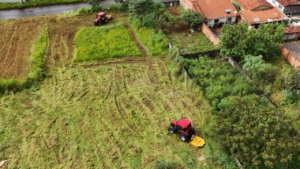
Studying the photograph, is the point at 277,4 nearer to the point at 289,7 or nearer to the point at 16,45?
the point at 289,7

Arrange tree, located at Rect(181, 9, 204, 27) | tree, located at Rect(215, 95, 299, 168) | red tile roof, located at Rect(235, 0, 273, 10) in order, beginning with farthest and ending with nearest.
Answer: red tile roof, located at Rect(235, 0, 273, 10) → tree, located at Rect(181, 9, 204, 27) → tree, located at Rect(215, 95, 299, 168)

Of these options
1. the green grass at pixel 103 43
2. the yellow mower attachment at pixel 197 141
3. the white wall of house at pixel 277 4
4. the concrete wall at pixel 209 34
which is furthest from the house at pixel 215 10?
the yellow mower attachment at pixel 197 141

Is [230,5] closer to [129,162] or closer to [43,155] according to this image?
[129,162]

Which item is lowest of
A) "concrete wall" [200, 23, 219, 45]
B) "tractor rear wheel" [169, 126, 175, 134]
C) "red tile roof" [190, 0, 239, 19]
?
"tractor rear wheel" [169, 126, 175, 134]

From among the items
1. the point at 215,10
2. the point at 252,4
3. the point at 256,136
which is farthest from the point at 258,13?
the point at 256,136

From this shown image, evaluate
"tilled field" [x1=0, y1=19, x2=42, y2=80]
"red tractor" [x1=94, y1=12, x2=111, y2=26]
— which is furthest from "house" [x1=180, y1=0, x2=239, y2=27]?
"tilled field" [x1=0, y1=19, x2=42, y2=80]

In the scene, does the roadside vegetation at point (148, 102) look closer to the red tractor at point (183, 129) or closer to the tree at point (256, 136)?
the tree at point (256, 136)

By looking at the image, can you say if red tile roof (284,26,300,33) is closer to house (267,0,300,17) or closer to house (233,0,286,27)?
house (233,0,286,27)

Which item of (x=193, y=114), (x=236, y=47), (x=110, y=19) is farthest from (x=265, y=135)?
(x=110, y=19)
